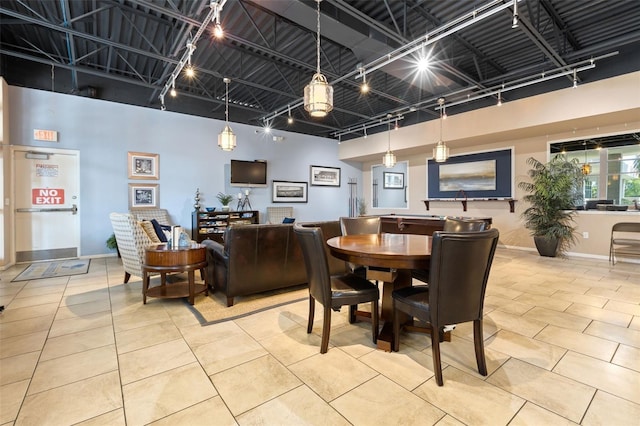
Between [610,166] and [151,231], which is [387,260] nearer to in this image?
[151,231]

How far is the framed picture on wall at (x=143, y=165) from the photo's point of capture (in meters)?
6.18

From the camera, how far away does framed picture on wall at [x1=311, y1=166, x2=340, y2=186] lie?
9180mm

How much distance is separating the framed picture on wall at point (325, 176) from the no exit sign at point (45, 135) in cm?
609

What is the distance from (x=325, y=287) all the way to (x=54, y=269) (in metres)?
5.22

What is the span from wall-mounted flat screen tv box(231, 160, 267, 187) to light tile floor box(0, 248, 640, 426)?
4.66 metres

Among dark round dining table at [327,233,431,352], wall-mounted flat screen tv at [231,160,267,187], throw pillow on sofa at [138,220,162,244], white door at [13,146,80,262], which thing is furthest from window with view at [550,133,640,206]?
white door at [13,146,80,262]

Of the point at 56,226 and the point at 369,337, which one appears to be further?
the point at 56,226

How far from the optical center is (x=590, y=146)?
5.81 metres

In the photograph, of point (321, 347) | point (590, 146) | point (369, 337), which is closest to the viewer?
point (321, 347)

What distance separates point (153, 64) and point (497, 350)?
733cm

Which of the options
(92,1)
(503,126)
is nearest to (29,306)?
(92,1)

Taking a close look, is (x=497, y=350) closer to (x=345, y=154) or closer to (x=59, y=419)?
(x=59, y=419)

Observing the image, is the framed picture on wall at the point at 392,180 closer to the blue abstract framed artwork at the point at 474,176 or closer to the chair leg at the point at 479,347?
the blue abstract framed artwork at the point at 474,176

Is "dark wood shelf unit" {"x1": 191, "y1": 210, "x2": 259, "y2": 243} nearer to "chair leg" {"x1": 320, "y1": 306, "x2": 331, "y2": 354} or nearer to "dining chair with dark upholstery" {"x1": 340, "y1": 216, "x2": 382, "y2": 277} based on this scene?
"dining chair with dark upholstery" {"x1": 340, "y1": 216, "x2": 382, "y2": 277}
